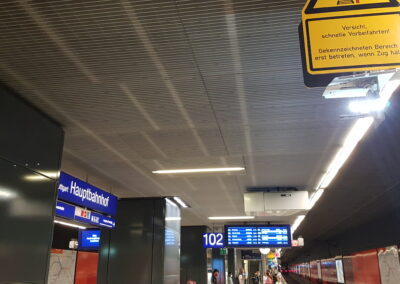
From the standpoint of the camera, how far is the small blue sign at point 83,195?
17.2ft

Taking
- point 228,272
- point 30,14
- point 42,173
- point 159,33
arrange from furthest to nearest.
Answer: point 228,272
point 42,173
point 159,33
point 30,14

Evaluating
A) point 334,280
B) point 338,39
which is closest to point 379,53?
point 338,39

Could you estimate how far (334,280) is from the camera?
58.5ft

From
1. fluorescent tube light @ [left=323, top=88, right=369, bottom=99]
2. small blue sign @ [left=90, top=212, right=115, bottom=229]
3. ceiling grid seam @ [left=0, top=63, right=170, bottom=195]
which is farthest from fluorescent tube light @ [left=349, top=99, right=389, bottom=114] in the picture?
small blue sign @ [left=90, top=212, right=115, bottom=229]

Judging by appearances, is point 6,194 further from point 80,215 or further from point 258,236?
point 258,236

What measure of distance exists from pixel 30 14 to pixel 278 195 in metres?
6.32

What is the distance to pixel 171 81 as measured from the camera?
3.46 meters

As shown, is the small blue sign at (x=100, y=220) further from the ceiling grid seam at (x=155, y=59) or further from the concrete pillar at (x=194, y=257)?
the concrete pillar at (x=194, y=257)

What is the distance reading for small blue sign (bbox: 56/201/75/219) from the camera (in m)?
5.34

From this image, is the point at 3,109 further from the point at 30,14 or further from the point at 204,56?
the point at 204,56

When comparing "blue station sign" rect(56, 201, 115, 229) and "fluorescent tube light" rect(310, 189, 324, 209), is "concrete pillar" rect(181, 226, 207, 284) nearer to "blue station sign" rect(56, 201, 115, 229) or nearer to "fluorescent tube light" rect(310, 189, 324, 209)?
"fluorescent tube light" rect(310, 189, 324, 209)

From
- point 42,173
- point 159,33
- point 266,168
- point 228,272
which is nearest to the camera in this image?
point 159,33

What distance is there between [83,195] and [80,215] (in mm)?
318

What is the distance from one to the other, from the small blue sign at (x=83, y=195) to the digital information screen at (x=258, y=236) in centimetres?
520
